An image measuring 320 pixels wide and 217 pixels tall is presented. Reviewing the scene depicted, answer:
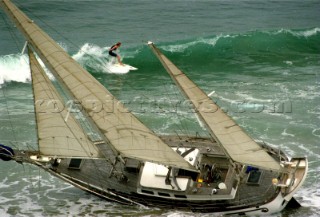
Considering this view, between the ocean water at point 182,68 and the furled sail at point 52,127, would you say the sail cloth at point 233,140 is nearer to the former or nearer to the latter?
the ocean water at point 182,68

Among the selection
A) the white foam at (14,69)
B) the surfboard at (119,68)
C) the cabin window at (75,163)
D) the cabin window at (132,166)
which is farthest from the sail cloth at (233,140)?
the white foam at (14,69)

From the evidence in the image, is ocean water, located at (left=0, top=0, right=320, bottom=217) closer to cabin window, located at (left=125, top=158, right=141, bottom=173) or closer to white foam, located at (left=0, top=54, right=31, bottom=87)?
white foam, located at (left=0, top=54, right=31, bottom=87)

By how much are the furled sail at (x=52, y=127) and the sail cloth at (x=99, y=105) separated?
88.8 inches

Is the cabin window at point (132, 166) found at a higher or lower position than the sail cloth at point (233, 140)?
lower

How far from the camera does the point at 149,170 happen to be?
33281mm

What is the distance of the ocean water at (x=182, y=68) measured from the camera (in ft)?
123

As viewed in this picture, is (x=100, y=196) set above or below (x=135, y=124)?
below

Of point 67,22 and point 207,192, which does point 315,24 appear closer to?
point 67,22

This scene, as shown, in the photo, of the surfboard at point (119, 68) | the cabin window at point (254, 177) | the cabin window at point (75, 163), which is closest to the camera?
the cabin window at point (254, 177)

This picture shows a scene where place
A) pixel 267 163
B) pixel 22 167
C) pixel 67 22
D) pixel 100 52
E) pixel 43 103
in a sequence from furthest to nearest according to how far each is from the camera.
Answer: pixel 67 22, pixel 100 52, pixel 22 167, pixel 43 103, pixel 267 163

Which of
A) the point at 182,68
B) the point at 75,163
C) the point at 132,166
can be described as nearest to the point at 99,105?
the point at 132,166

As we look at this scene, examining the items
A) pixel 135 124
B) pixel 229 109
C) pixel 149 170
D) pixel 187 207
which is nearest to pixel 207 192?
pixel 187 207

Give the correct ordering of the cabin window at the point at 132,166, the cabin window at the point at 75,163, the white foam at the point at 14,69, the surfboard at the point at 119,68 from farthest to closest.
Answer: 1. the surfboard at the point at 119,68
2. the white foam at the point at 14,69
3. the cabin window at the point at 75,163
4. the cabin window at the point at 132,166

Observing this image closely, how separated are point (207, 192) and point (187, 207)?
1.57 metres
